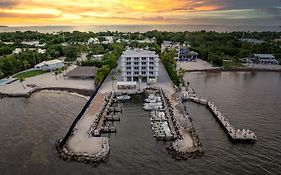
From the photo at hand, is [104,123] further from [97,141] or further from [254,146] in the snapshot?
[254,146]

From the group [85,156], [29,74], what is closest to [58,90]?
[29,74]

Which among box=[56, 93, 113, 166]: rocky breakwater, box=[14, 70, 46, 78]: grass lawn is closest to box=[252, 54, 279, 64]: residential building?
box=[14, 70, 46, 78]: grass lawn

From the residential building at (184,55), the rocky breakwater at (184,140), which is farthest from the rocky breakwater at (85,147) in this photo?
the residential building at (184,55)

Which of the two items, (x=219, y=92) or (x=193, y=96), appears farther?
(x=219, y=92)

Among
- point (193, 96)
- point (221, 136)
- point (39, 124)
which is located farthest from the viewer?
point (193, 96)

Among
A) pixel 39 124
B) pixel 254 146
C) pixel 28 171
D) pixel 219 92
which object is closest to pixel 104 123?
pixel 39 124

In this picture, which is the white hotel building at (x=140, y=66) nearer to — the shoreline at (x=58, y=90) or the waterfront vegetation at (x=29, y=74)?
the shoreline at (x=58, y=90)

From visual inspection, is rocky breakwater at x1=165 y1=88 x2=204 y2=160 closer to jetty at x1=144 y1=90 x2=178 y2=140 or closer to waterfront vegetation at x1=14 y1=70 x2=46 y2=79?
jetty at x1=144 y1=90 x2=178 y2=140
